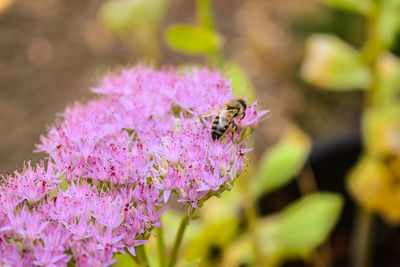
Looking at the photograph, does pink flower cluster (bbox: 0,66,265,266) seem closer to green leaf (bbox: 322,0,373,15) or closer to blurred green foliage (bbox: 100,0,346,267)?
blurred green foliage (bbox: 100,0,346,267)

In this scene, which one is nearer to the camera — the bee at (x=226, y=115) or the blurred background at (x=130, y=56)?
the bee at (x=226, y=115)

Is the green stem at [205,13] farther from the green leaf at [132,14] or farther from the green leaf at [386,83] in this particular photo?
the green leaf at [386,83]

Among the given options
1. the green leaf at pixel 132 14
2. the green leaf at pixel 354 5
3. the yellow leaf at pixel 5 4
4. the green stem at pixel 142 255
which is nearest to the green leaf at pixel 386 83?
the green leaf at pixel 354 5

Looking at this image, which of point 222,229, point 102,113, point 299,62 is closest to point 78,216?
point 102,113

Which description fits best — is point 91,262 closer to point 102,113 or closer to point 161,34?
point 102,113

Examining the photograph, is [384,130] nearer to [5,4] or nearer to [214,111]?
[214,111]
